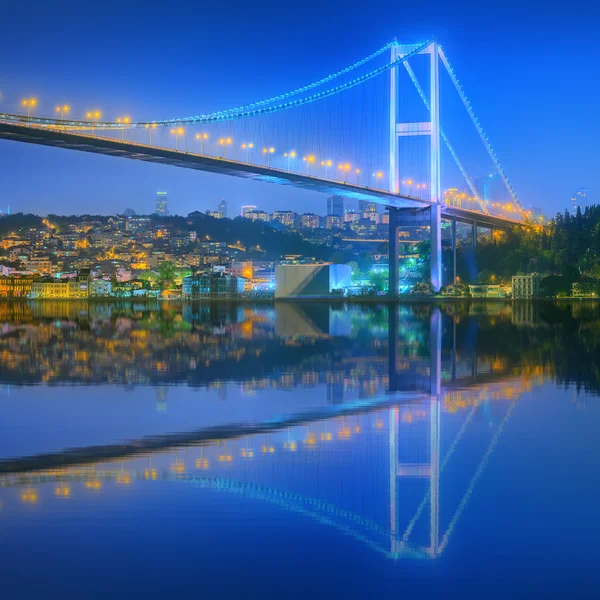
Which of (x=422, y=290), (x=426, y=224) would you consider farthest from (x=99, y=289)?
(x=426, y=224)

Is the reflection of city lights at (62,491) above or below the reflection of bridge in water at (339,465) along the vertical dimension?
above

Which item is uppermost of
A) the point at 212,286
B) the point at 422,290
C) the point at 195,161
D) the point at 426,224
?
the point at 195,161

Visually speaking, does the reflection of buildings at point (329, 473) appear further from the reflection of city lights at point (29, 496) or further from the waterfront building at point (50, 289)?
the waterfront building at point (50, 289)

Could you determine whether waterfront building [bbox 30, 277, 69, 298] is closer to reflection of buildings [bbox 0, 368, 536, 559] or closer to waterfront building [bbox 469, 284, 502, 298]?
waterfront building [bbox 469, 284, 502, 298]

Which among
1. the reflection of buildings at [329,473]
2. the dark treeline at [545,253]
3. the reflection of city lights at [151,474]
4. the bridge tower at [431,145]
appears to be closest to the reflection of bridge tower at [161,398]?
the reflection of buildings at [329,473]

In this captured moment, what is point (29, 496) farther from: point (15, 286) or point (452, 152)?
point (15, 286)

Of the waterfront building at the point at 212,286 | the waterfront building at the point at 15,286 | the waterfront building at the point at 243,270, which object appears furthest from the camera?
the waterfront building at the point at 243,270
